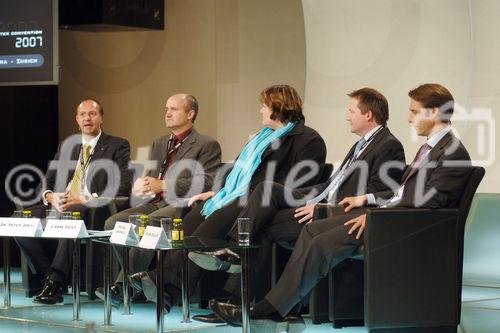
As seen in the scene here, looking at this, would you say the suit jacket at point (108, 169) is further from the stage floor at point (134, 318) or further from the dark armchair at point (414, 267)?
the dark armchair at point (414, 267)

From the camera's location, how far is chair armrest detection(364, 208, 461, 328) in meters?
4.66

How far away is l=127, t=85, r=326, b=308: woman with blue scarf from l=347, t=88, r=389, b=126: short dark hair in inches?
15.1

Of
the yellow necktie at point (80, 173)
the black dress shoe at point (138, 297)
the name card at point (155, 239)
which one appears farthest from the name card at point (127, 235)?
the yellow necktie at point (80, 173)

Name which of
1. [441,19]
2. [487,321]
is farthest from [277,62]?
[487,321]

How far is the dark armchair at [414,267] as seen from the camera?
4.66 meters

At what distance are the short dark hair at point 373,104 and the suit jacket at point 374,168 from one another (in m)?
0.08

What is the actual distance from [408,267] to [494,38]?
2.36m

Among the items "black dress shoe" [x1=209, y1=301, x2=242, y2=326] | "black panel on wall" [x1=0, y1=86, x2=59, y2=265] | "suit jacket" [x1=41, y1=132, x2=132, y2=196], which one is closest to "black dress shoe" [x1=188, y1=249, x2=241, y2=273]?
"black dress shoe" [x1=209, y1=301, x2=242, y2=326]

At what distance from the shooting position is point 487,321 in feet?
18.1

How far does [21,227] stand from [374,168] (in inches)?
83.1

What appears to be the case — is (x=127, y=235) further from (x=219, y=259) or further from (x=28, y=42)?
(x=28, y=42)

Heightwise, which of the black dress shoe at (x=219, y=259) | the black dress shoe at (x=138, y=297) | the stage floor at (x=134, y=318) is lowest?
the stage floor at (x=134, y=318)

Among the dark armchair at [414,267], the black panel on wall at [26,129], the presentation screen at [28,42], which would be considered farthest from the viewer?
the black panel on wall at [26,129]

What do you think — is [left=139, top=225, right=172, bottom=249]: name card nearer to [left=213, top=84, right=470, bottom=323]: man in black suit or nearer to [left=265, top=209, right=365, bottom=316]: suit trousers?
[left=213, top=84, right=470, bottom=323]: man in black suit
